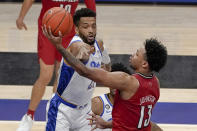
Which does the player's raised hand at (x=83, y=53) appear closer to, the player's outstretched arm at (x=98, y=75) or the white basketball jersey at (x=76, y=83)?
the white basketball jersey at (x=76, y=83)

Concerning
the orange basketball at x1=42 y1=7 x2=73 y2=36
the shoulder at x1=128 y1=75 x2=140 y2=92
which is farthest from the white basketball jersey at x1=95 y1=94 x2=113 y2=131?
the shoulder at x1=128 y1=75 x2=140 y2=92

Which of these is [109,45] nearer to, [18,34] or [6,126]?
[18,34]

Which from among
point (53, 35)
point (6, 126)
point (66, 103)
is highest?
point (53, 35)

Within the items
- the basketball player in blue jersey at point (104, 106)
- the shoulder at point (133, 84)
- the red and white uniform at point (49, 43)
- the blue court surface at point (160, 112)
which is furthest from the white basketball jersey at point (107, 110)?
the blue court surface at point (160, 112)

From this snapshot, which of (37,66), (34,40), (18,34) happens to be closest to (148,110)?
(37,66)

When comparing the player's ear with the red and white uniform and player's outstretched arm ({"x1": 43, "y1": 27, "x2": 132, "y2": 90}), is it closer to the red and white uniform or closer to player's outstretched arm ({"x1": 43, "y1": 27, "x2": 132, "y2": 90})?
player's outstretched arm ({"x1": 43, "y1": 27, "x2": 132, "y2": 90})

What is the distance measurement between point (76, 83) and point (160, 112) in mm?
2427

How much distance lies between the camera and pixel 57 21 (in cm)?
390

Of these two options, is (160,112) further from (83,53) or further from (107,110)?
(83,53)

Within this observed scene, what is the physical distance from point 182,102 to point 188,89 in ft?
2.14

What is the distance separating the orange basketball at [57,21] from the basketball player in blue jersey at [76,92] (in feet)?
0.48

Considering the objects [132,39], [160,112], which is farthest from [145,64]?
[132,39]

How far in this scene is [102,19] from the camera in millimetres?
12219

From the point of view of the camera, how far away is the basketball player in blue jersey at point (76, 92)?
13.5 ft
